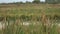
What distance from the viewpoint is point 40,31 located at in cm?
388

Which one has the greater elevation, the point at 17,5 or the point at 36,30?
the point at 36,30

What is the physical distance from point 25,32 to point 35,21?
0.28 metres

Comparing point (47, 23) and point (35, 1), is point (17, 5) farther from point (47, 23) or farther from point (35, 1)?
point (47, 23)

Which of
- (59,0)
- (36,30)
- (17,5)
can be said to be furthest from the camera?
(17,5)

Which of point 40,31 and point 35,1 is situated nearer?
point 40,31

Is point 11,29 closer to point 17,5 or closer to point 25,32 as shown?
point 25,32

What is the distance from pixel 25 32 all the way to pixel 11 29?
249 mm

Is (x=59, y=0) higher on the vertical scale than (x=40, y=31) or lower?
lower

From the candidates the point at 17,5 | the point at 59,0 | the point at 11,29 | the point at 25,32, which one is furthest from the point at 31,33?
the point at 17,5

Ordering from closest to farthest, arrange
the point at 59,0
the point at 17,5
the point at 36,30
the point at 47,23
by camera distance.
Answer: the point at 47,23 → the point at 36,30 → the point at 59,0 → the point at 17,5

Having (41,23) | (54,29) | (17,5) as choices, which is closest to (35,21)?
A: (41,23)

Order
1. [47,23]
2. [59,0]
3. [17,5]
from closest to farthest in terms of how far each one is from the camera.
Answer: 1. [47,23]
2. [59,0]
3. [17,5]

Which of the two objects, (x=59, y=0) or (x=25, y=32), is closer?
(x=25, y=32)

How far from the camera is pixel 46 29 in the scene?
3.83 metres
